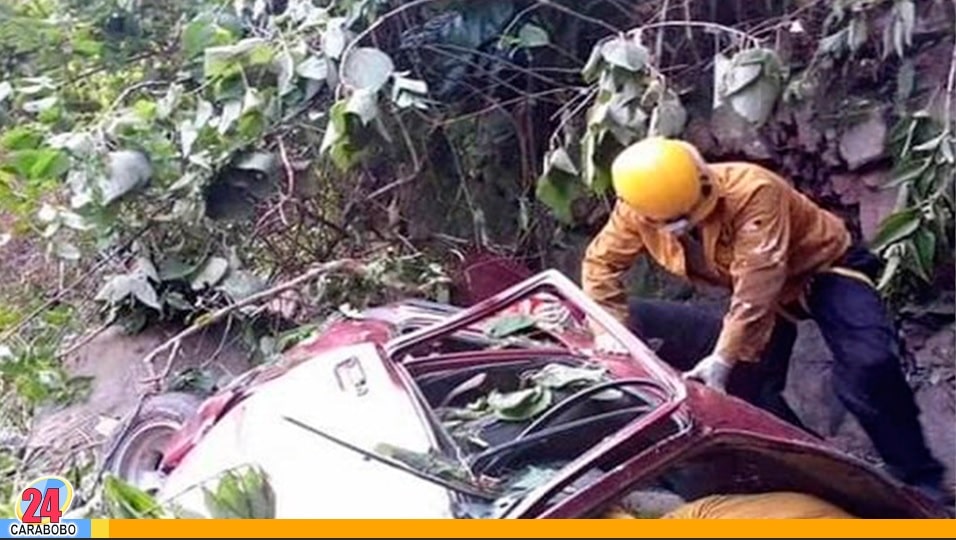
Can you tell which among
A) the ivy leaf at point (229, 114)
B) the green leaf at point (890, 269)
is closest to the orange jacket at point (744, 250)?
the green leaf at point (890, 269)

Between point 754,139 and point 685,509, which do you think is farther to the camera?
point 754,139

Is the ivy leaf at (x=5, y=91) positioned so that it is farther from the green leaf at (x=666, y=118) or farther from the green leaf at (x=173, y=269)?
the green leaf at (x=666, y=118)

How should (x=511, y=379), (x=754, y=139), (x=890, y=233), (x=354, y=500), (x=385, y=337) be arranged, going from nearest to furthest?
(x=354, y=500), (x=511, y=379), (x=385, y=337), (x=890, y=233), (x=754, y=139)

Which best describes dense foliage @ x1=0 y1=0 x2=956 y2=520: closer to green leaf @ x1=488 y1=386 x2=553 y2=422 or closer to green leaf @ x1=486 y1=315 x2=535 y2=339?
green leaf @ x1=486 y1=315 x2=535 y2=339

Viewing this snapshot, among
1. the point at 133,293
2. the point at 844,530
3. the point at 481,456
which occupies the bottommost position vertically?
the point at 133,293

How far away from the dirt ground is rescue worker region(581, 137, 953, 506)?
36cm

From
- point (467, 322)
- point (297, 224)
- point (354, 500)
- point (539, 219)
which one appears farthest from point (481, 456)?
point (297, 224)

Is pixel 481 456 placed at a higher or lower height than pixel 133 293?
higher

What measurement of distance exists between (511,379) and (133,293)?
2.10 metres

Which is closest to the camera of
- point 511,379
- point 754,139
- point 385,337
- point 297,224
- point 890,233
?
point 511,379

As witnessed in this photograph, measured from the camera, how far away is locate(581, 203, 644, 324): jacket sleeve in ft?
11.7

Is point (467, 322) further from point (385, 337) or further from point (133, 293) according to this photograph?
point (133, 293)

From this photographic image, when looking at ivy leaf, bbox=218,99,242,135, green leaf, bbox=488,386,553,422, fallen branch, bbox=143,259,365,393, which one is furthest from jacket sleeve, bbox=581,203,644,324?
fallen branch, bbox=143,259,365,393

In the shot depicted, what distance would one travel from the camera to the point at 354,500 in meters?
2.60
